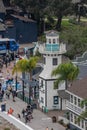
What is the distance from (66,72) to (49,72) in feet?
11.1

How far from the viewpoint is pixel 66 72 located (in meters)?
65.2

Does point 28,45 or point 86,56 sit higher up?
point 86,56

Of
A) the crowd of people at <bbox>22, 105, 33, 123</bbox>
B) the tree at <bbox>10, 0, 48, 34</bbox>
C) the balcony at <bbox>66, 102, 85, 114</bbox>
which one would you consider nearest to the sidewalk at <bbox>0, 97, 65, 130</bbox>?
the crowd of people at <bbox>22, 105, 33, 123</bbox>

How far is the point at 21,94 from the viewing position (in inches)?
2837

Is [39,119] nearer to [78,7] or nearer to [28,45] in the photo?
[28,45]

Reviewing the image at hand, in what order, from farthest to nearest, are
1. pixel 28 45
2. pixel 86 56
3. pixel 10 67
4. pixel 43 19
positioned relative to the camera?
pixel 43 19 < pixel 28 45 < pixel 10 67 < pixel 86 56

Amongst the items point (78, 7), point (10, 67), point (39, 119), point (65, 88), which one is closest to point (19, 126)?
point (39, 119)

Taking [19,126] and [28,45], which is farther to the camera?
[28,45]

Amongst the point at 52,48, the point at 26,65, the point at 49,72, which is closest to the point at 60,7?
the point at 26,65

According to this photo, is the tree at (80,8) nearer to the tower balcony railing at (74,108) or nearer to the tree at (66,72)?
the tree at (66,72)

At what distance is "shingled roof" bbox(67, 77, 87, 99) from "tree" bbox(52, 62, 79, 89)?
102 inches

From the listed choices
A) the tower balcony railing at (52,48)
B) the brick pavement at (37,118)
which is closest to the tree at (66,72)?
the tower balcony railing at (52,48)

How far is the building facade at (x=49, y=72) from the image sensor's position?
67688mm

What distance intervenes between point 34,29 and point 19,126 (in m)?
42.5
